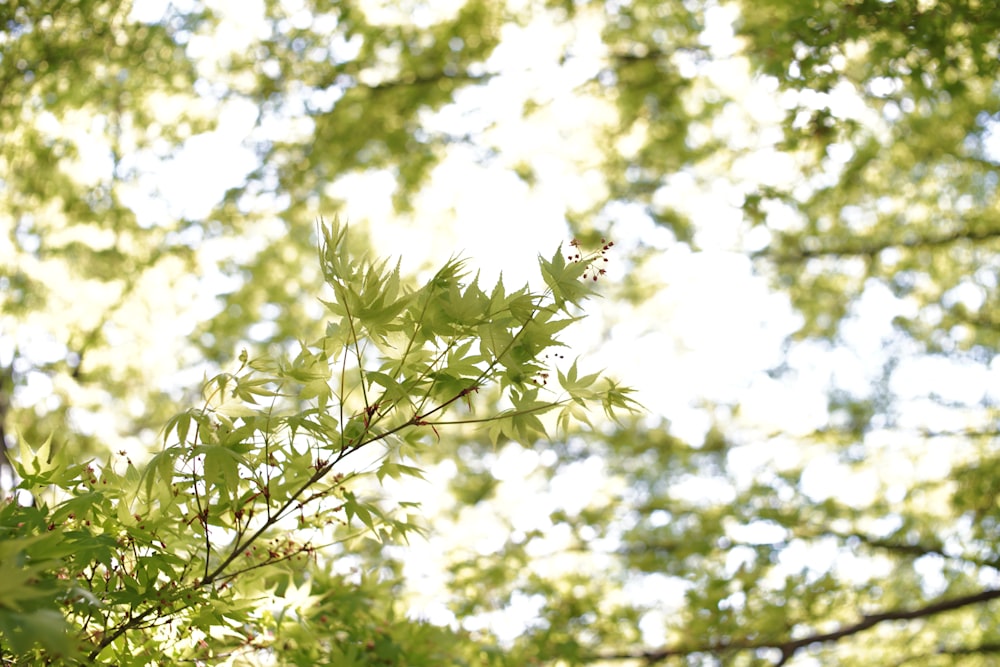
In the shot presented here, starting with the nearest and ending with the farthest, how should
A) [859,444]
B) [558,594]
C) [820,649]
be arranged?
[558,594], [820,649], [859,444]

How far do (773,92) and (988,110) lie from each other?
10.4 ft

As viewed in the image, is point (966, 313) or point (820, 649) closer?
point (820, 649)

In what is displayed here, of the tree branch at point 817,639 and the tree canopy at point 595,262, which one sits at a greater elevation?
the tree canopy at point 595,262

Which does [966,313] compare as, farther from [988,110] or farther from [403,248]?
[403,248]

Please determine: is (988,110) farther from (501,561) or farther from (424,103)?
(501,561)

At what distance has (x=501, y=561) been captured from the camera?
14.9ft

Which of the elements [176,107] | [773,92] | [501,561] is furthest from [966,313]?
→ [176,107]

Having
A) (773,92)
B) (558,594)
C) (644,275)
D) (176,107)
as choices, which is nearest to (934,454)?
(644,275)

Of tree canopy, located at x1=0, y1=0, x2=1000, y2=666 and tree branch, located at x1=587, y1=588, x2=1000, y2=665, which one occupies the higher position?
tree canopy, located at x1=0, y1=0, x2=1000, y2=666

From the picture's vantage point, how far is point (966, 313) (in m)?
6.59

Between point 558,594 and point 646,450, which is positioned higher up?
point 646,450

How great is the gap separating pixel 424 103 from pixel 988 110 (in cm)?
406

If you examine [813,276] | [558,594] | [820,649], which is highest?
[813,276]

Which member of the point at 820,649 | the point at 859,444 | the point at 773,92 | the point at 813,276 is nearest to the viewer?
the point at 773,92
